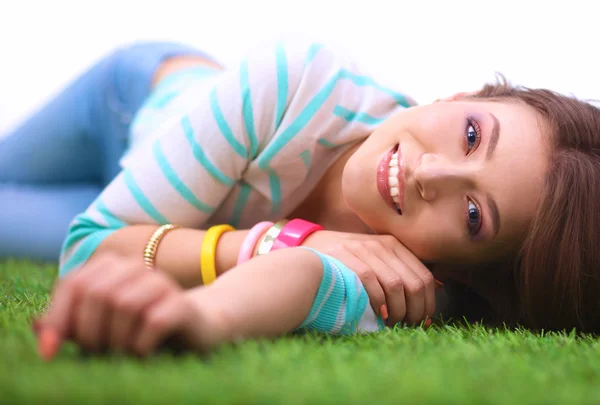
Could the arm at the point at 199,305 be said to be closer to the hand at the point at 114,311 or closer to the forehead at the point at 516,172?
the hand at the point at 114,311

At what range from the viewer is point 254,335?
70 centimetres

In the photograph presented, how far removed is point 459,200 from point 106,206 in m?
0.64

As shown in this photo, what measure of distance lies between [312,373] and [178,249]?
0.59 m

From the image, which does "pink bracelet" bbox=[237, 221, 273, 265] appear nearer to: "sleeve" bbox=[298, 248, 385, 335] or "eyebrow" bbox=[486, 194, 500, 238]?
"sleeve" bbox=[298, 248, 385, 335]

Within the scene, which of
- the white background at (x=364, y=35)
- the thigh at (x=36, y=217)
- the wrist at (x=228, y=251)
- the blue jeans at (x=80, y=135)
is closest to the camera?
the wrist at (x=228, y=251)

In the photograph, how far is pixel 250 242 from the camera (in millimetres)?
1056

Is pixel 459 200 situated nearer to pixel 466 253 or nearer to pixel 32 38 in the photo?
pixel 466 253

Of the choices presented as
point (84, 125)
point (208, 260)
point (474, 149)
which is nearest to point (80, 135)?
point (84, 125)

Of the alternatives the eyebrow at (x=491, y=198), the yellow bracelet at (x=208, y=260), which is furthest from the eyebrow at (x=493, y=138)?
the yellow bracelet at (x=208, y=260)

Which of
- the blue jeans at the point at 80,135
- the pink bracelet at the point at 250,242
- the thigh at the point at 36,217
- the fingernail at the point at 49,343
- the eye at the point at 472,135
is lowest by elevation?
the thigh at the point at 36,217

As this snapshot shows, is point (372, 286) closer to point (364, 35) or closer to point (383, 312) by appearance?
point (383, 312)

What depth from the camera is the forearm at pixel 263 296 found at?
2.15ft

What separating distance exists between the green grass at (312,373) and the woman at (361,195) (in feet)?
0.29

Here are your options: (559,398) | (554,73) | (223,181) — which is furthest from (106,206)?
(554,73)
